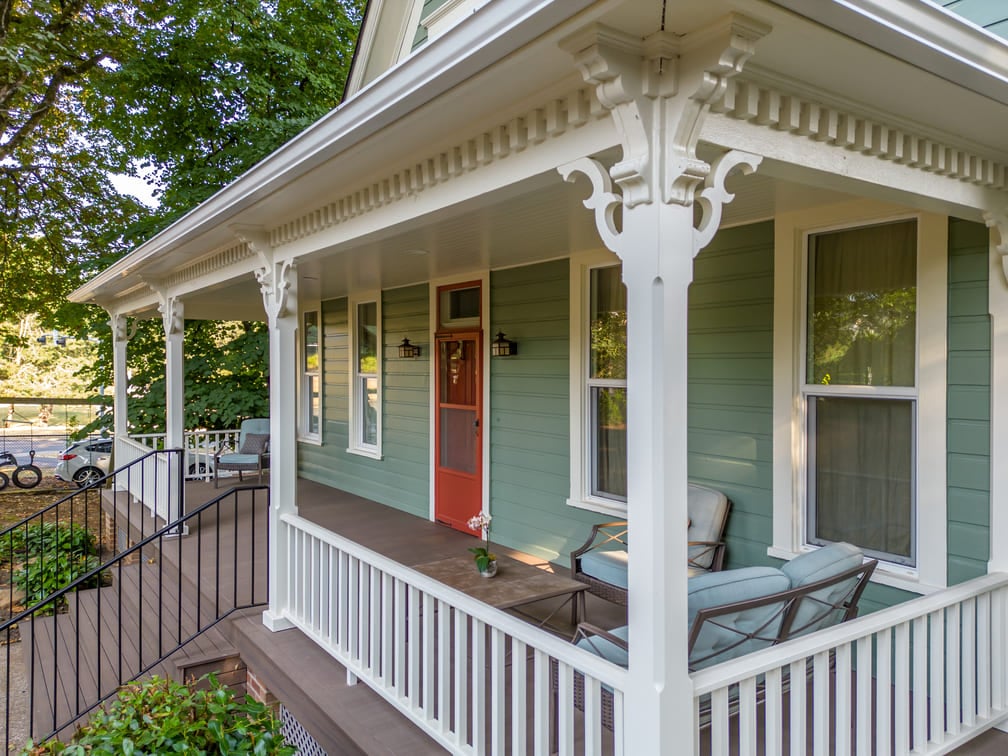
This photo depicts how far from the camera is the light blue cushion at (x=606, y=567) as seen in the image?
3789 millimetres

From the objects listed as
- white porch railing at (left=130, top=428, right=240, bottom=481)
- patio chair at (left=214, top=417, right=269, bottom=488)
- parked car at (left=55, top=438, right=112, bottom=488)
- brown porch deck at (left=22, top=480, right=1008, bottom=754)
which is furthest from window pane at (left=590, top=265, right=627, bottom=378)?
parked car at (left=55, top=438, right=112, bottom=488)

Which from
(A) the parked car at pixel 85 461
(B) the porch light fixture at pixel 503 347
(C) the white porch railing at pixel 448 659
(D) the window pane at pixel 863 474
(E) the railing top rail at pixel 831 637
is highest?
(B) the porch light fixture at pixel 503 347

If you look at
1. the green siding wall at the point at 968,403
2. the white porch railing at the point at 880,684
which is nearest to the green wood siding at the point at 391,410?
the white porch railing at the point at 880,684

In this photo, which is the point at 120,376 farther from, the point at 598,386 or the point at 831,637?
the point at 831,637

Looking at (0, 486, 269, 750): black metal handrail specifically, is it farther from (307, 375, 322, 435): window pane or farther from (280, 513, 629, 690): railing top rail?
(307, 375, 322, 435): window pane

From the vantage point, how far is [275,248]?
4.33 m

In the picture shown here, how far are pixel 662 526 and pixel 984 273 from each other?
220cm

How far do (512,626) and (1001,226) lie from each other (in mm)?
2594

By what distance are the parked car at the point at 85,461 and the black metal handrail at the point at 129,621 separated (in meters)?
6.69

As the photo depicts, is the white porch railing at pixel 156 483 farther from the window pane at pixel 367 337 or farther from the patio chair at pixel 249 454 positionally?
the window pane at pixel 367 337

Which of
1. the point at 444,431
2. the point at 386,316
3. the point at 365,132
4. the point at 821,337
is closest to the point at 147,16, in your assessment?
the point at 386,316

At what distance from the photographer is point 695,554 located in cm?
398

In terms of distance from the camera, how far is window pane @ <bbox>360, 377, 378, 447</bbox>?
7.70 m

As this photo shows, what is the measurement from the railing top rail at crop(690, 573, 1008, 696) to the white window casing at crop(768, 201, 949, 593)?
37 centimetres
